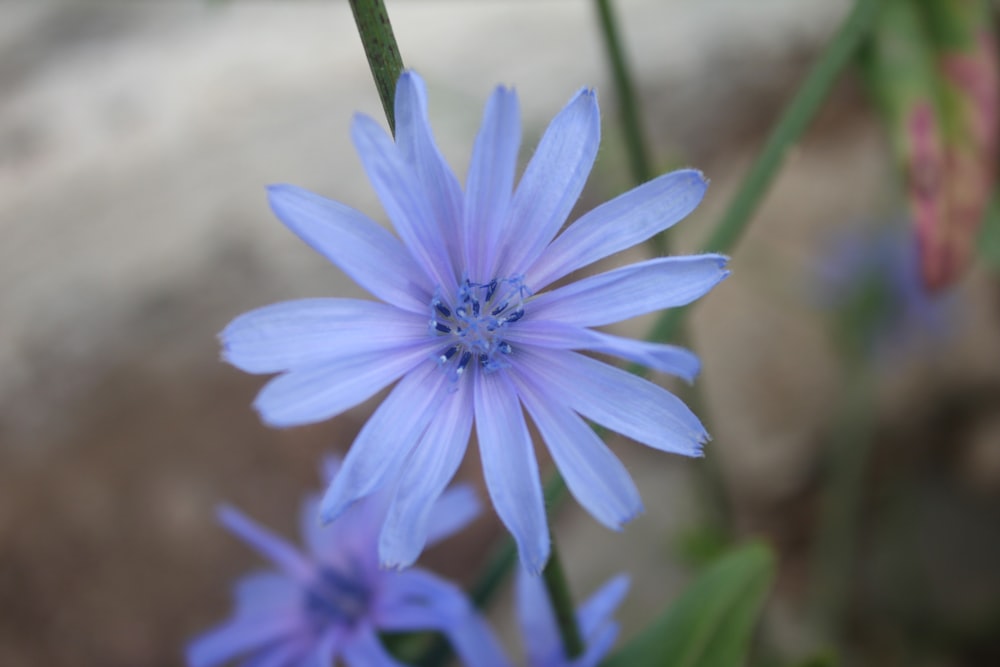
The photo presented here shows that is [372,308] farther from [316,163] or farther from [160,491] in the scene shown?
[316,163]

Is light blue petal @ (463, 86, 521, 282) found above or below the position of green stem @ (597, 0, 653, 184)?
below

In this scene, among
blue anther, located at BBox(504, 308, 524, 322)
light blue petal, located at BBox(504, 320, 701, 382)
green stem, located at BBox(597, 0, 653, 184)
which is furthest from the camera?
green stem, located at BBox(597, 0, 653, 184)

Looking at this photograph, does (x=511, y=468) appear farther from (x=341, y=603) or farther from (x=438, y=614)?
(x=341, y=603)

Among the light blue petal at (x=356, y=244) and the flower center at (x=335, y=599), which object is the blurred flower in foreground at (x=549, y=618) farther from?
the light blue petal at (x=356, y=244)

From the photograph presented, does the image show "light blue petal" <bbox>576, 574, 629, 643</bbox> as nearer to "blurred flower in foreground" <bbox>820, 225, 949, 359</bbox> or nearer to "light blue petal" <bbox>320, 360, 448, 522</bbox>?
"light blue petal" <bbox>320, 360, 448, 522</bbox>

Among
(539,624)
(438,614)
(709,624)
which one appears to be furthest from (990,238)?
(438,614)

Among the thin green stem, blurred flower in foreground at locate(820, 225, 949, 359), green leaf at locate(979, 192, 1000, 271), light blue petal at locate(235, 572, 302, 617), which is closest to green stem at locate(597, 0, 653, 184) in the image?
the thin green stem

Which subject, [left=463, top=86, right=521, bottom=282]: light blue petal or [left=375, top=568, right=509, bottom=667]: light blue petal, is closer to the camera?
[left=463, top=86, right=521, bottom=282]: light blue petal
